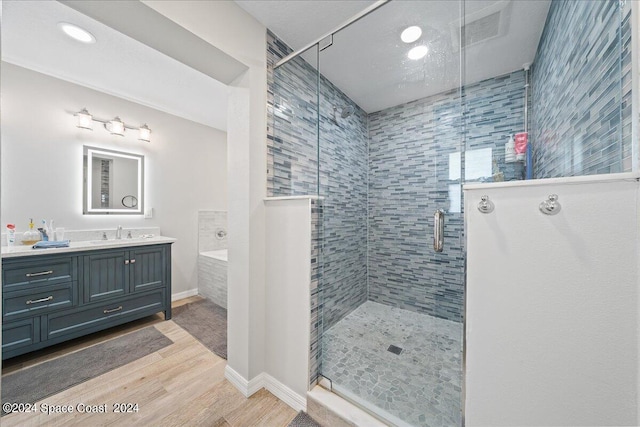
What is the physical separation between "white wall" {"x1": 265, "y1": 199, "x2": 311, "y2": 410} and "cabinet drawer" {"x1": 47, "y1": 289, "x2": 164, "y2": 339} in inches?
62.5

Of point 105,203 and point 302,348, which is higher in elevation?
point 105,203

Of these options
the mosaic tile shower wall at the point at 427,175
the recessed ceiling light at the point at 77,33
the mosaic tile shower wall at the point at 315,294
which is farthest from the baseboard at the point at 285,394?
the recessed ceiling light at the point at 77,33

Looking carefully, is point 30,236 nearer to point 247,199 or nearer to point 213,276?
point 213,276

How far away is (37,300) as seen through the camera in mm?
1766

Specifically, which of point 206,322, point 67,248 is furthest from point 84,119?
point 206,322

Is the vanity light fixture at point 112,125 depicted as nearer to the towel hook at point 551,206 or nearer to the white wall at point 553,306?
the white wall at point 553,306

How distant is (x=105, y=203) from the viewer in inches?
98.3

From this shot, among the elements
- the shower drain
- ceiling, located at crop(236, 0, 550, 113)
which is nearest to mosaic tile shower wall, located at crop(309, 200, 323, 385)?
the shower drain

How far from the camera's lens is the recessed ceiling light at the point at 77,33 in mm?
1603

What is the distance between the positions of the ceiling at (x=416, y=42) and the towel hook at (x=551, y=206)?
1.15 meters

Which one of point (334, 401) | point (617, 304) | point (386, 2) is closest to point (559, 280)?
point (617, 304)

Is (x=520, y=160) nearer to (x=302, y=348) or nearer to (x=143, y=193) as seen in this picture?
(x=302, y=348)

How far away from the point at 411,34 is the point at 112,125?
119 inches

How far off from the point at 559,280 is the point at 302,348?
1234 millimetres
